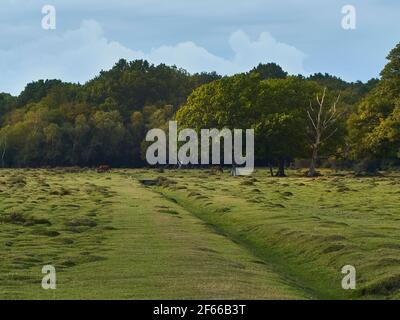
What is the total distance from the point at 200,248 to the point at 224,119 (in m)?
75.7

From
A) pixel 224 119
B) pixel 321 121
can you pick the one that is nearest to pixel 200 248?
pixel 224 119

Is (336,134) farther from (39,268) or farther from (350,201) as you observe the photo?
(39,268)

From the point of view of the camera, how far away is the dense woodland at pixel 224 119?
9688 cm

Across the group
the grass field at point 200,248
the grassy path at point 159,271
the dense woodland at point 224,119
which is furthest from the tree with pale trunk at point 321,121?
the grassy path at point 159,271

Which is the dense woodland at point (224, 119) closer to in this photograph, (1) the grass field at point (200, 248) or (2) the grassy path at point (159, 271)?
(1) the grass field at point (200, 248)

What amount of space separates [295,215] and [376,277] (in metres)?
18.5

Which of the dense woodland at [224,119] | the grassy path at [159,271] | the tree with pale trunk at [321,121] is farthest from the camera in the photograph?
the tree with pale trunk at [321,121]

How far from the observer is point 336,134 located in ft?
349

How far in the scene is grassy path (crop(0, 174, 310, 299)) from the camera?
1992cm

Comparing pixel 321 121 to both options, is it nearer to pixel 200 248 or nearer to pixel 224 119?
pixel 224 119

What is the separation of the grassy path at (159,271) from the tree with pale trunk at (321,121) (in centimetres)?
6815

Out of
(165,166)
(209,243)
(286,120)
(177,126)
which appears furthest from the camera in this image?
(165,166)

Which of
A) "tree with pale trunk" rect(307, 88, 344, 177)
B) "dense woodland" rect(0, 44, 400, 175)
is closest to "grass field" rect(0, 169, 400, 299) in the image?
"dense woodland" rect(0, 44, 400, 175)
